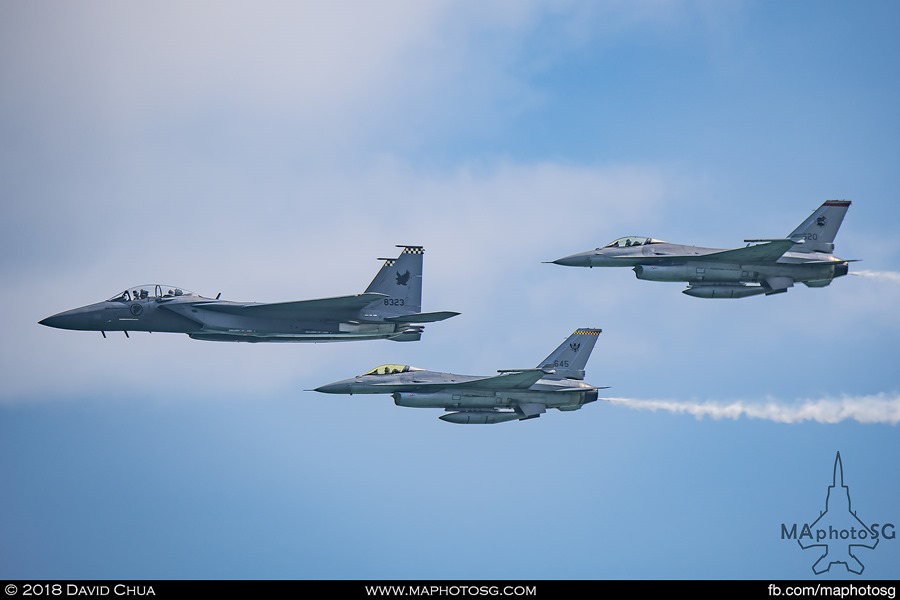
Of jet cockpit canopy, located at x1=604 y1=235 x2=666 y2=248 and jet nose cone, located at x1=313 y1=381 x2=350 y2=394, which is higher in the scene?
jet cockpit canopy, located at x1=604 y1=235 x2=666 y2=248

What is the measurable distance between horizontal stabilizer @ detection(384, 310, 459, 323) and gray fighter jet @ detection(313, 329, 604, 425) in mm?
4899

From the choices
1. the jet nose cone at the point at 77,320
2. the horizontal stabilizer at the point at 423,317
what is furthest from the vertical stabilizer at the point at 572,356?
the jet nose cone at the point at 77,320

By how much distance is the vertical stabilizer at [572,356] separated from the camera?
7000 cm

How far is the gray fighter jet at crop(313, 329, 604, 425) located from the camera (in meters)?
67.3

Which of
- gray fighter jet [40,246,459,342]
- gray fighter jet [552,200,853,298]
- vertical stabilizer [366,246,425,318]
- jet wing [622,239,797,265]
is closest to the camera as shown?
gray fighter jet [40,246,459,342]

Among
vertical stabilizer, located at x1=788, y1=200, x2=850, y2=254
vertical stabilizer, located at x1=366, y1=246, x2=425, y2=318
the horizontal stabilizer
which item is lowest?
the horizontal stabilizer

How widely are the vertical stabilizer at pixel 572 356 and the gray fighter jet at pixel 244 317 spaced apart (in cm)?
827

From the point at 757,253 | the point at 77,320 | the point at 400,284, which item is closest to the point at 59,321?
the point at 77,320

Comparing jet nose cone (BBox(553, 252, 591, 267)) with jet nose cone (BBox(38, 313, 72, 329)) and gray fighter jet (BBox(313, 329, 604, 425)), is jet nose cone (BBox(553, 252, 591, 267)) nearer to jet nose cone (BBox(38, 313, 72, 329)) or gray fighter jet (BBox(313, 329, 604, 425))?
gray fighter jet (BBox(313, 329, 604, 425))

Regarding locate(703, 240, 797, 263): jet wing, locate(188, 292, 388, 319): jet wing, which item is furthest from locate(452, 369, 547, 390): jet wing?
locate(703, 240, 797, 263): jet wing

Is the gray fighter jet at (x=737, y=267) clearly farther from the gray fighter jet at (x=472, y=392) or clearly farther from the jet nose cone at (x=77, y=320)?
the jet nose cone at (x=77, y=320)

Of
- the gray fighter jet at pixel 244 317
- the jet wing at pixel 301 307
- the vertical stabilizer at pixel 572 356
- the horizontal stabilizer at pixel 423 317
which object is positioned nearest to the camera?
the horizontal stabilizer at pixel 423 317
